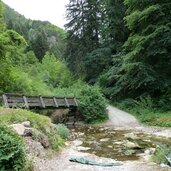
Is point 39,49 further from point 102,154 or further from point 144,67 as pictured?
point 102,154

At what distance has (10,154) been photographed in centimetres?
696

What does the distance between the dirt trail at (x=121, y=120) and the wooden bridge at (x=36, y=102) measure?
275 cm

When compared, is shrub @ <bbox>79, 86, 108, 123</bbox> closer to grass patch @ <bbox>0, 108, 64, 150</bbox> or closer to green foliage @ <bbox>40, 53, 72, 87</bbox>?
grass patch @ <bbox>0, 108, 64, 150</bbox>

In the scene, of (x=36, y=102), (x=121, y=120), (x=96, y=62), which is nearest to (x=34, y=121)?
(x=36, y=102)

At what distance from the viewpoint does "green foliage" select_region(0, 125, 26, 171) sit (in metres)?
6.97

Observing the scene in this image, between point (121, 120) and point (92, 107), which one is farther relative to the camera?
point (92, 107)

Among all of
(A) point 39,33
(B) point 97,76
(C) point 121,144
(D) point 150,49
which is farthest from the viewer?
(A) point 39,33

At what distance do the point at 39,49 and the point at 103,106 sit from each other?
50.6 meters

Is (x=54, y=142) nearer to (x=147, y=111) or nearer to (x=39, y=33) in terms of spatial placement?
(x=147, y=111)

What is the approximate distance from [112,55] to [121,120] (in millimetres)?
10401

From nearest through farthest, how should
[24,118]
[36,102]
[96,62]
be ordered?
[24,118] < [36,102] < [96,62]

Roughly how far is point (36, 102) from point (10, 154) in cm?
1217

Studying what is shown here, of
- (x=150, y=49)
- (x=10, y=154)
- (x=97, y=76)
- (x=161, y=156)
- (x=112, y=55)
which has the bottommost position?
(x=161, y=156)

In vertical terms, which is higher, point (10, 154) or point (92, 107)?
point (92, 107)
